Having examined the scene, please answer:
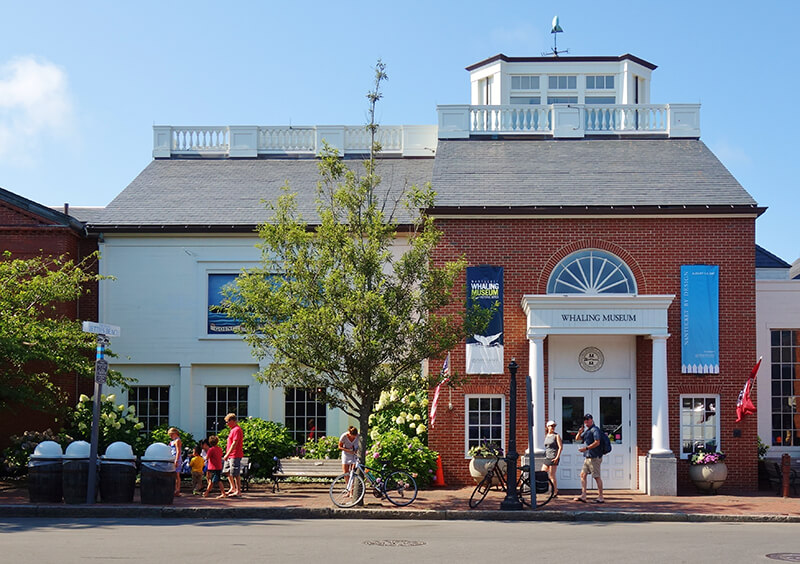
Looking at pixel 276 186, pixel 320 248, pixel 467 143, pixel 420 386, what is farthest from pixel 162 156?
pixel 420 386

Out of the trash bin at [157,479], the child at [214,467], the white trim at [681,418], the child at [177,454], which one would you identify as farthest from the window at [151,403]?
the white trim at [681,418]

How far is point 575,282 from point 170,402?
406 inches

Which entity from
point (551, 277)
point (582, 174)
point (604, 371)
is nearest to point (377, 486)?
point (604, 371)

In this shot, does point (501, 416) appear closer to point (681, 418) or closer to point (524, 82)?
point (681, 418)

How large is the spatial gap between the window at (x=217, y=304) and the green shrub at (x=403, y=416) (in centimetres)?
430

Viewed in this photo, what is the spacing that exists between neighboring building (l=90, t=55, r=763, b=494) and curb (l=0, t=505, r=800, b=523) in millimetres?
2376

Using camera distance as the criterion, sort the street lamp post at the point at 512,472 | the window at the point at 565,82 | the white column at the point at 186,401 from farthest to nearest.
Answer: the window at the point at 565,82 < the white column at the point at 186,401 < the street lamp post at the point at 512,472

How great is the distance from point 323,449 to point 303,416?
1284mm

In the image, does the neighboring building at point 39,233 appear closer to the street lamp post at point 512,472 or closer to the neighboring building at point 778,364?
the street lamp post at point 512,472

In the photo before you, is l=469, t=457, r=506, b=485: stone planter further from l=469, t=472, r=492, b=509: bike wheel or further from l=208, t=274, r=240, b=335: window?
l=208, t=274, r=240, b=335: window

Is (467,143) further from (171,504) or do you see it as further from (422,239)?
(171,504)

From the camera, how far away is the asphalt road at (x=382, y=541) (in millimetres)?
11570

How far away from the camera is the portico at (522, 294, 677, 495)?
66.0 feet

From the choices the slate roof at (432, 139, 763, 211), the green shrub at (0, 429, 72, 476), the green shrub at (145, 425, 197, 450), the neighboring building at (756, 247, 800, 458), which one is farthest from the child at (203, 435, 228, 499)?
the neighboring building at (756, 247, 800, 458)
